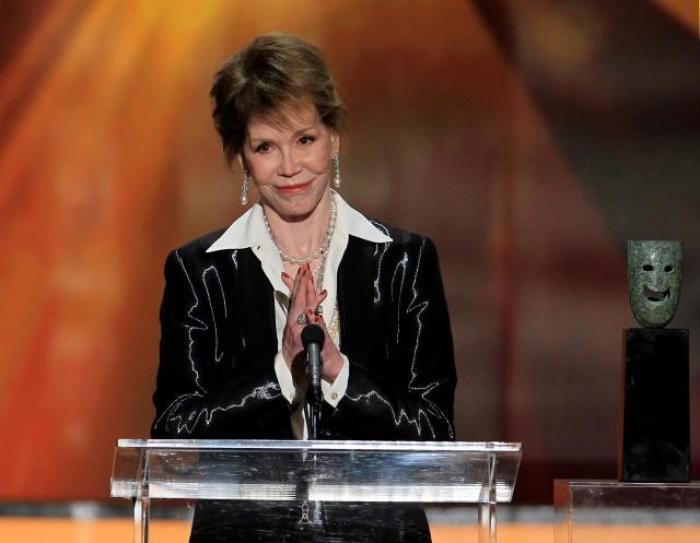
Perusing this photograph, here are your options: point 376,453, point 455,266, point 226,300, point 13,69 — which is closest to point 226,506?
point 376,453

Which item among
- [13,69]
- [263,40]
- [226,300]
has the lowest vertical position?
[226,300]

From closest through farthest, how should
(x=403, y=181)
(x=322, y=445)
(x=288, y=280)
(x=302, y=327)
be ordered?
(x=322, y=445)
(x=302, y=327)
(x=288, y=280)
(x=403, y=181)

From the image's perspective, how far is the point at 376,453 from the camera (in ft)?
7.27

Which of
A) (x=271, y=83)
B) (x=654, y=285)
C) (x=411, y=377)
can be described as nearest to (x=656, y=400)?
(x=654, y=285)

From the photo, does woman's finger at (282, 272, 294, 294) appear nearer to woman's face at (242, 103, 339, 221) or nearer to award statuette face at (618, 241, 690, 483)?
woman's face at (242, 103, 339, 221)

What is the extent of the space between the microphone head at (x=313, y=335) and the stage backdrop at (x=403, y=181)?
11.3 ft

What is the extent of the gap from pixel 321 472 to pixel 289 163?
1.10 m

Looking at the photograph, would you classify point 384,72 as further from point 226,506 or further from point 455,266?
point 226,506

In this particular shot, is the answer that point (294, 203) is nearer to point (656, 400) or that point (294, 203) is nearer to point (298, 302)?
point (298, 302)

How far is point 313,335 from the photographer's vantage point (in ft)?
8.13

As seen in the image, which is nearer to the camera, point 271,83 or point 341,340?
point 271,83

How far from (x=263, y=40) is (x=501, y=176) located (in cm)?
292

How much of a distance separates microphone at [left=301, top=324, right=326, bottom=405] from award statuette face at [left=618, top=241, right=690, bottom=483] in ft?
7.06

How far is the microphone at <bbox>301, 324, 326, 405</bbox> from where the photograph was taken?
7.88 feet
